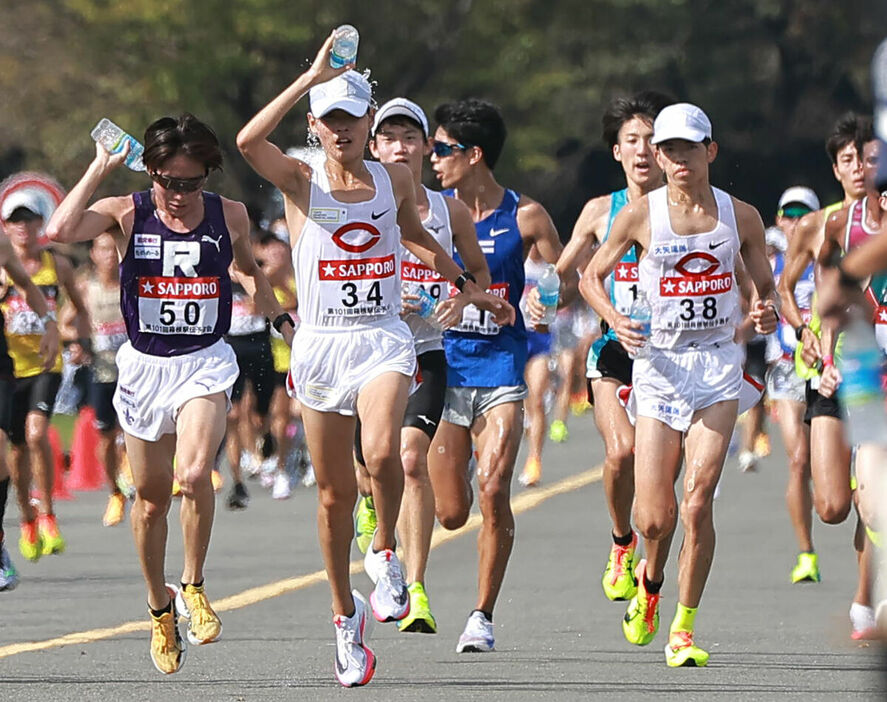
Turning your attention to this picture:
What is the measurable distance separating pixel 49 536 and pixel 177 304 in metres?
5.10

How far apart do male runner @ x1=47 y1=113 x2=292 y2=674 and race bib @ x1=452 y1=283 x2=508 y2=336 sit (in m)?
1.84

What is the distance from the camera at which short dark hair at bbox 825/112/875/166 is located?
38.6ft

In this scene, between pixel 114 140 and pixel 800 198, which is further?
pixel 800 198

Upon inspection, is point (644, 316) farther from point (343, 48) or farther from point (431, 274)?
point (343, 48)

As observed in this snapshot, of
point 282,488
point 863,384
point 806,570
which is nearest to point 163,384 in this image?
point 863,384

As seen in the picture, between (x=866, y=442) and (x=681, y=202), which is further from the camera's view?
(x=681, y=202)

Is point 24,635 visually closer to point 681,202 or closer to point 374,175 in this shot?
point 374,175

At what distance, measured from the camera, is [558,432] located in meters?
25.4

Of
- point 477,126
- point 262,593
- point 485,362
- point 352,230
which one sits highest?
point 477,126

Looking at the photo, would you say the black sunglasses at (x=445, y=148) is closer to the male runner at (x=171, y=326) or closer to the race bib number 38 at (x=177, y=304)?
the male runner at (x=171, y=326)

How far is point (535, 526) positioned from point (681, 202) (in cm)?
631

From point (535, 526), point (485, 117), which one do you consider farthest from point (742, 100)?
point (485, 117)

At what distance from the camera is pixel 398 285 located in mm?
9492

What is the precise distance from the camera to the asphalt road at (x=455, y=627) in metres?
9.01
